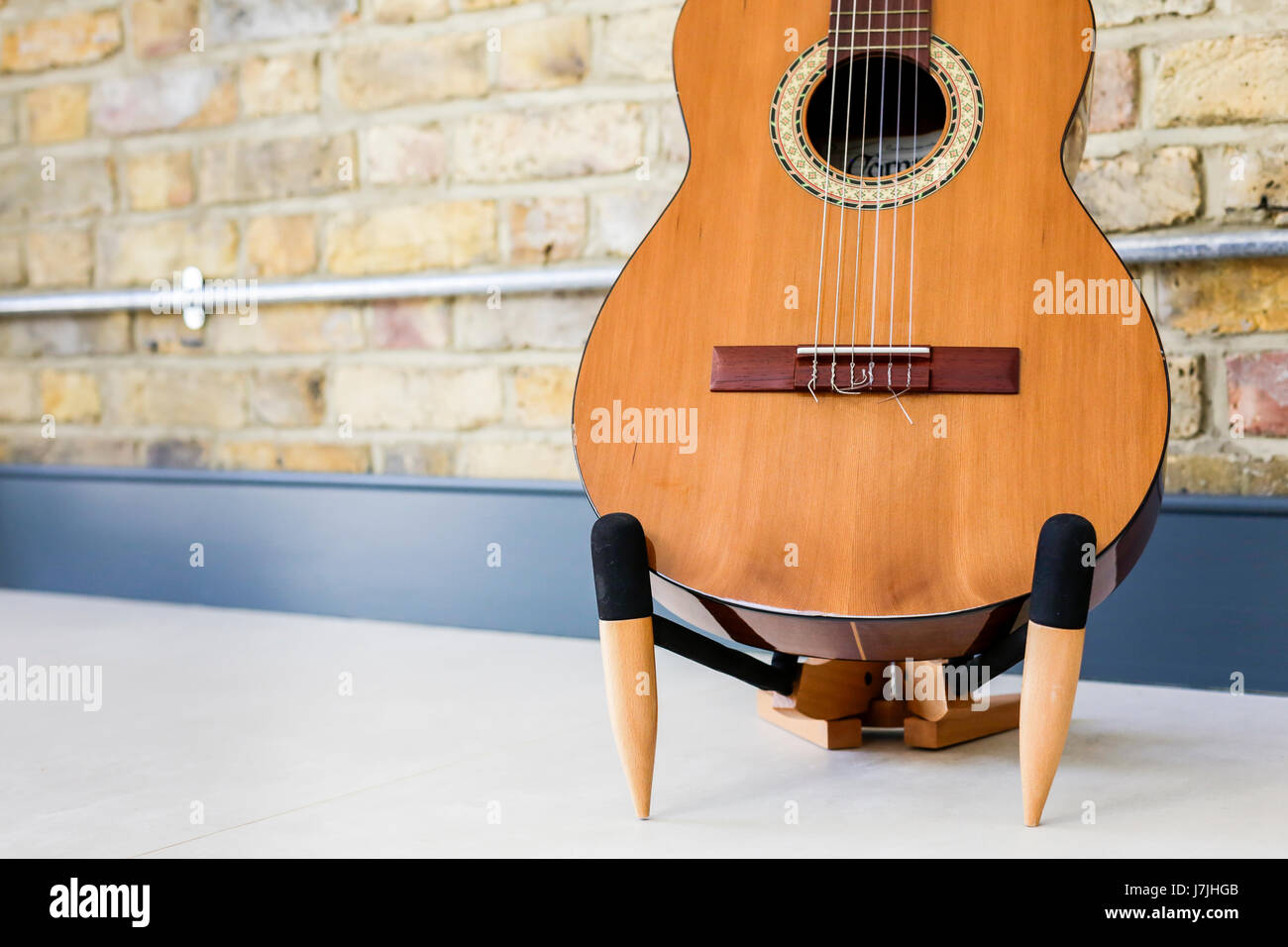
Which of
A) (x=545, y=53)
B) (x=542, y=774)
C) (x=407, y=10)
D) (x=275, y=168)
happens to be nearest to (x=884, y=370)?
(x=542, y=774)

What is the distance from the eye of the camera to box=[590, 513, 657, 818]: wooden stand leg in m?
1.11

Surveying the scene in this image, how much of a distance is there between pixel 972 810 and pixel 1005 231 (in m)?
0.58

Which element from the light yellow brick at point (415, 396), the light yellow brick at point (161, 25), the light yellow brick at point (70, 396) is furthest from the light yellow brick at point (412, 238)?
the light yellow brick at point (70, 396)

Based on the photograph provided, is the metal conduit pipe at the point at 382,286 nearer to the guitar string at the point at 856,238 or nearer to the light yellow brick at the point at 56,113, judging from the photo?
the light yellow brick at the point at 56,113

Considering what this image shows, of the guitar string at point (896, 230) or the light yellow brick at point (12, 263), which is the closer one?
the guitar string at point (896, 230)

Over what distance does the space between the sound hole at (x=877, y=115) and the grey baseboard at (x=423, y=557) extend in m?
0.70

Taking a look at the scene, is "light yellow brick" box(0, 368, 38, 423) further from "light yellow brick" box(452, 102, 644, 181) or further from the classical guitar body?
the classical guitar body

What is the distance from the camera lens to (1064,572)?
1.02 metres

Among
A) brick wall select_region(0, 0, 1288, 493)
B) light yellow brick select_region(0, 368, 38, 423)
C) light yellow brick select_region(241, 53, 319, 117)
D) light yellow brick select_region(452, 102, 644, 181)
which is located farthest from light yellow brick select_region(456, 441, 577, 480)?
light yellow brick select_region(0, 368, 38, 423)

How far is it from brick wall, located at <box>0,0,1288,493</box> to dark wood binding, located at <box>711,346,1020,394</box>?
74 centimetres

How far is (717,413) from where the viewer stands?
120cm

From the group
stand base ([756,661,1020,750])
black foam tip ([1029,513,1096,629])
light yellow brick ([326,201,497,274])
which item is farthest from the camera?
light yellow brick ([326,201,497,274])

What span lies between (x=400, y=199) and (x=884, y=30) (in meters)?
1.23

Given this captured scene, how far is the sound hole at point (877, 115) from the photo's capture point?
133cm
